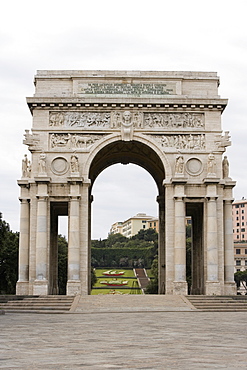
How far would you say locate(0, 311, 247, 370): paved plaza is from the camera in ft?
40.3

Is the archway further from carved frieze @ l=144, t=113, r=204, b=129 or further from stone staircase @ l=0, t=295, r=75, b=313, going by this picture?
stone staircase @ l=0, t=295, r=75, b=313

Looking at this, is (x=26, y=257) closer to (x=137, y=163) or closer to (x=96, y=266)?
(x=137, y=163)

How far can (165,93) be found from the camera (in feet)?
160

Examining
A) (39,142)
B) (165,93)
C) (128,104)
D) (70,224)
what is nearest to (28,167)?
(39,142)

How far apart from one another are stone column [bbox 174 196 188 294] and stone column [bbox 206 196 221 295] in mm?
1924

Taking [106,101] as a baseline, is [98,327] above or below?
below

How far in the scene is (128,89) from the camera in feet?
160

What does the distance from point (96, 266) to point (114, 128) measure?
361 feet

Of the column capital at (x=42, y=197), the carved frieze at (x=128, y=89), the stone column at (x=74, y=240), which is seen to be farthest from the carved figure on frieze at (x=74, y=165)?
the carved frieze at (x=128, y=89)

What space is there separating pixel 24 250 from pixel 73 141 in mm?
9630

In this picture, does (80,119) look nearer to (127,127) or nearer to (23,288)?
(127,127)

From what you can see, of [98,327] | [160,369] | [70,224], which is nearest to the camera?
[160,369]

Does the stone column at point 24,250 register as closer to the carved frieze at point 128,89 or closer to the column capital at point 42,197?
the column capital at point 42,197

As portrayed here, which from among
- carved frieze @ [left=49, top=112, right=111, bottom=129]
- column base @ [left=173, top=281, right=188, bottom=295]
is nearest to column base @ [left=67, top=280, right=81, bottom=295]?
column base @ [left=173, top=281, right=188, bottom=295]
